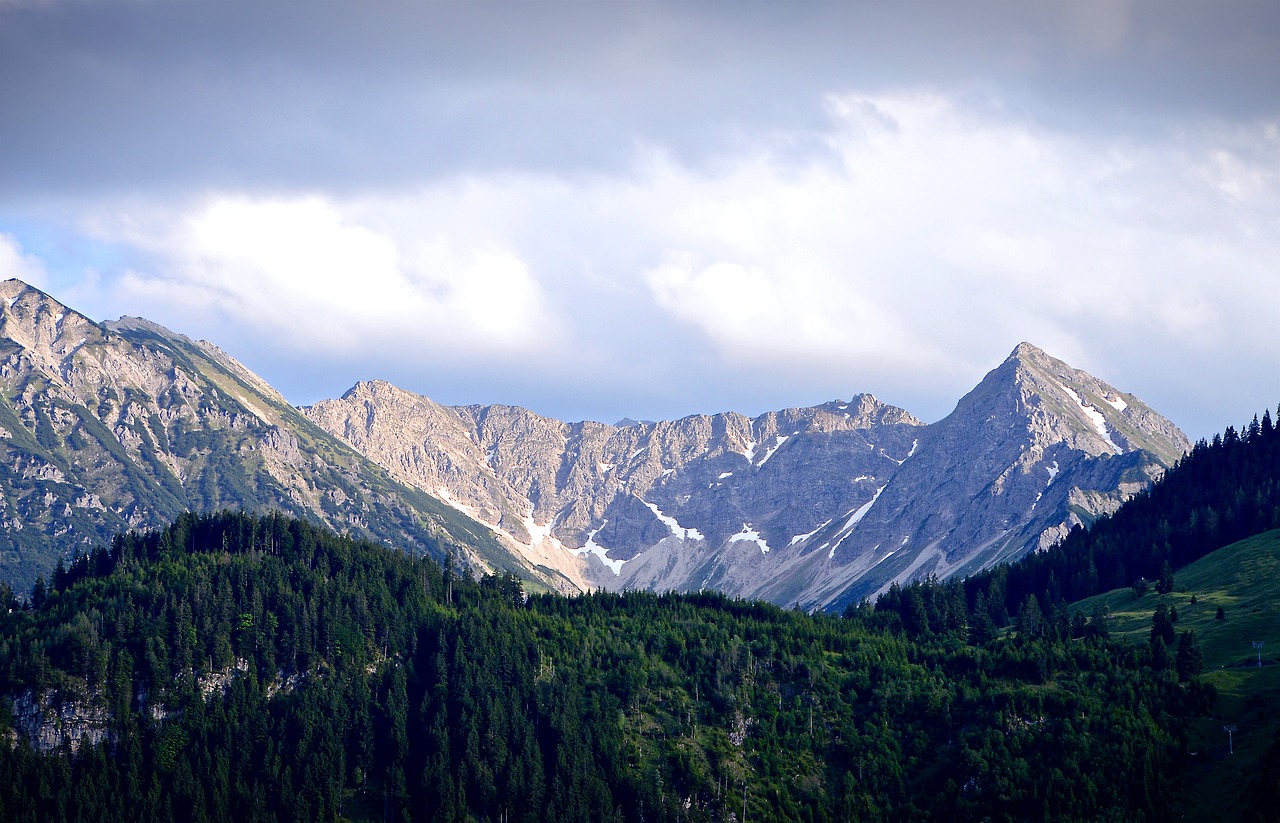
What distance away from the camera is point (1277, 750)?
199 meters

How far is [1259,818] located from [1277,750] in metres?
14.2

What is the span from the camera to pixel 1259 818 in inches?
7451
